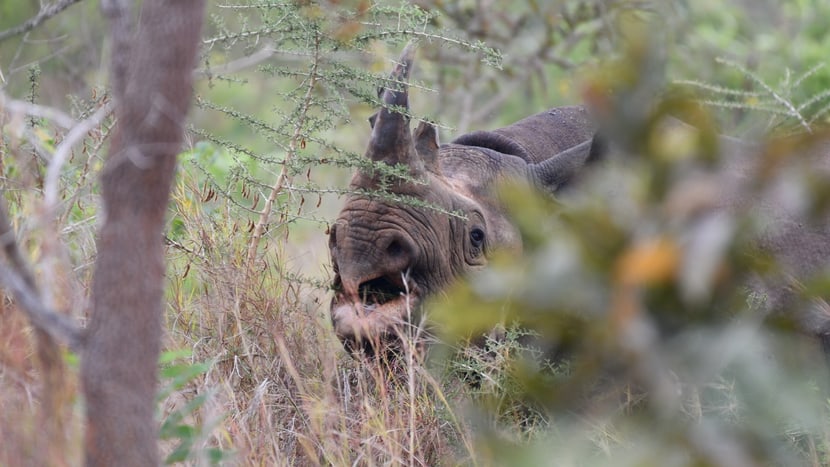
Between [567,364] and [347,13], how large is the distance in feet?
6.19

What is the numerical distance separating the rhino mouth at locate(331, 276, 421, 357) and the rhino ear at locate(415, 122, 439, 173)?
70 cm

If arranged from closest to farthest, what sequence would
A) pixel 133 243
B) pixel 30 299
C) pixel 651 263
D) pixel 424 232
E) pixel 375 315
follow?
pixel 651 263 → pixel 30 299 → pixel 133 243 → pixel 375 315 → pixel 424 232

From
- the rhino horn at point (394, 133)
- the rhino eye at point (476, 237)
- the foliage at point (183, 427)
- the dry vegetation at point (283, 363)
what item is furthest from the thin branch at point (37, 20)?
the rhino eye at point (476, 237)

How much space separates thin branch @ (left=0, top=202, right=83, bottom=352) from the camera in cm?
249

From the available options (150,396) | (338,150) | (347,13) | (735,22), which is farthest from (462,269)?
(735,22)

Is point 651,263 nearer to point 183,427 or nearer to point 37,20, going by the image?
point 183,427

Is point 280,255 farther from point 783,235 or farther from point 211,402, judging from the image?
point 783,235

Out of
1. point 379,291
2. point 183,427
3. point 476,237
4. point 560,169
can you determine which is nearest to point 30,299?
point 183,427

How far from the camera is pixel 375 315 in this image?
455cm

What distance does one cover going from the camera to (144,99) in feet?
8.96

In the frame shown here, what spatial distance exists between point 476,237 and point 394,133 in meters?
0.70

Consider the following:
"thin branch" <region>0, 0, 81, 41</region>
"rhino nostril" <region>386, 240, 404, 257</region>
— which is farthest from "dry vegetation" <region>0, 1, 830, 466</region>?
"rhino nostril" <region>386, 240, 404, 257</region>

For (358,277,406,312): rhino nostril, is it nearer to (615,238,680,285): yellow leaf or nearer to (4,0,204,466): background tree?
(4,0,204,466): background tree

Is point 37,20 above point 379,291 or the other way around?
above
